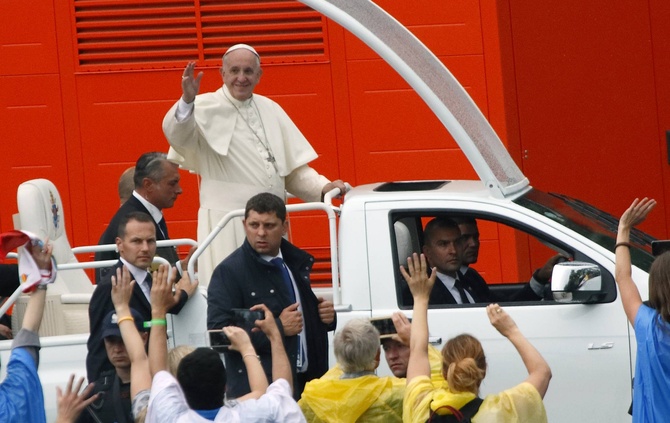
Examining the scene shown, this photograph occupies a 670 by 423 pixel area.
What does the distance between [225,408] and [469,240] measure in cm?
285

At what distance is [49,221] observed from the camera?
7.84 m

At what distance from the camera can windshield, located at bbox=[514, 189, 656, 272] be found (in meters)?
6.70

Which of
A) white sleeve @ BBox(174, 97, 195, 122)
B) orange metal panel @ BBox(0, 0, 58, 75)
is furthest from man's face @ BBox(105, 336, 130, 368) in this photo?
orange metal panel @ BBox(0, 0, 58, 75)

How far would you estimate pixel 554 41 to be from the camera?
11.9m

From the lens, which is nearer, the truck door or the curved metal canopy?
the truck door

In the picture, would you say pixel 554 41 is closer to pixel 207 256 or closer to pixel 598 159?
pixel 598 159

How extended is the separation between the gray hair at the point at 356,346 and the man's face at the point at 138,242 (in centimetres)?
134

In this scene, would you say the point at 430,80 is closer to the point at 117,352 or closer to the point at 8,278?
the point at 117,352

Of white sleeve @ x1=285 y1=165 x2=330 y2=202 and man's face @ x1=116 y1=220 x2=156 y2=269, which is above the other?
white sleeve @ x1=285 y1=165 x2=330 y2=202

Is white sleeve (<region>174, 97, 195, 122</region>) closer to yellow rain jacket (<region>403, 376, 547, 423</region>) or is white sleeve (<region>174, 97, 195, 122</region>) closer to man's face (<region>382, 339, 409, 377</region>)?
man's face (<region>382, 339, 409, 377</region>)

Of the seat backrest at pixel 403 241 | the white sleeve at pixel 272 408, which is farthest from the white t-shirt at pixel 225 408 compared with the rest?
the seat backrest at pixel 403 241

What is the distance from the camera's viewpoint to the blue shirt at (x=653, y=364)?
499 centimetres

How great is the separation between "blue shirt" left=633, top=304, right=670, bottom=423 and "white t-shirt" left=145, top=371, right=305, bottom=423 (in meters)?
1.29

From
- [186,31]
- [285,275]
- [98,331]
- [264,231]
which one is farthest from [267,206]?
[186,31]
